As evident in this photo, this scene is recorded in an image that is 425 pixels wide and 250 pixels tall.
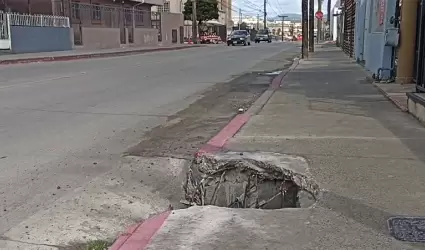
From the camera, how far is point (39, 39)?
33.6 meters

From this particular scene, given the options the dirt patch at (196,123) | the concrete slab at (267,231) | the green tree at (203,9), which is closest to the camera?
the concrete slab at (267,231)

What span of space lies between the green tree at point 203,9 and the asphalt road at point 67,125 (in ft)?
184

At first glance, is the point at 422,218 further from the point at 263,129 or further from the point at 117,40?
the point at 117,40

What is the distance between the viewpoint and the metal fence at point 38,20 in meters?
31.0

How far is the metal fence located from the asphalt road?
1522 centimetres

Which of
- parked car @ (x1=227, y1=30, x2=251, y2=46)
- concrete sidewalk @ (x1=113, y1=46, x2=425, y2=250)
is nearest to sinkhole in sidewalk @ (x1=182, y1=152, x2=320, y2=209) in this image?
concrete sidewalk @ (x1=113, y1=46, x2=425, y2=250)

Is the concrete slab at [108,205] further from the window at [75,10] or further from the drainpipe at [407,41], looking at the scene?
the window at [75,10]

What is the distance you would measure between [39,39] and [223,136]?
95.3 feet

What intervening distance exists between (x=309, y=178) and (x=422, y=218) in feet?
4.24

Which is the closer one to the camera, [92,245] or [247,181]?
[92,245]

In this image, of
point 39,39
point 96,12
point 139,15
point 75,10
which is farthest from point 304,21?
point 139,15

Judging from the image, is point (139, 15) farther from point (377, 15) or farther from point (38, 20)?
point (377, 15)

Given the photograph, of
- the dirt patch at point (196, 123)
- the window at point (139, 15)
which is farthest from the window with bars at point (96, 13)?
the dirt patch at point (196, 123)

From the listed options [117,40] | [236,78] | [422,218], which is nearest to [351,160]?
[422,218]
